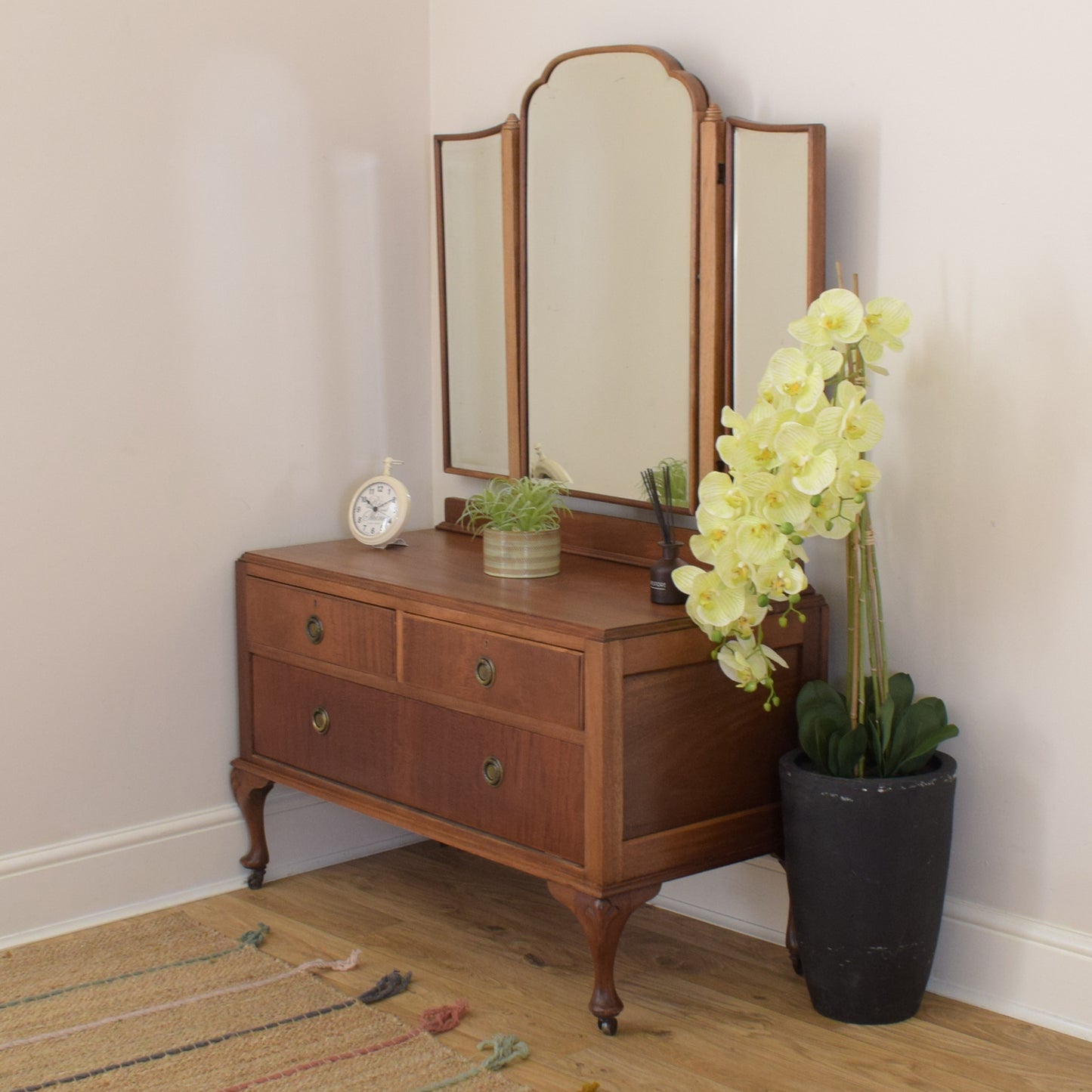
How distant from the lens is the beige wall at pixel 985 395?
2115 millimetres

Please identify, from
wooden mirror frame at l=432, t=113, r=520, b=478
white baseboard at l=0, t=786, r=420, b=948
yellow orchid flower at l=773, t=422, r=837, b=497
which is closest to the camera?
yellow orchid flower at l=773, t=422, r=837, b=497

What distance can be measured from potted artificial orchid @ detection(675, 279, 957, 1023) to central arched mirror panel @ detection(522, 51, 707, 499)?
1.18 feet

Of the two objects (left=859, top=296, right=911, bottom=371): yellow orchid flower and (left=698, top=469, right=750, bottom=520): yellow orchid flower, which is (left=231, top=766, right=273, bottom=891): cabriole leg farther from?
(left=859, top=296, right=911, bottom=371): yellow orchid flower

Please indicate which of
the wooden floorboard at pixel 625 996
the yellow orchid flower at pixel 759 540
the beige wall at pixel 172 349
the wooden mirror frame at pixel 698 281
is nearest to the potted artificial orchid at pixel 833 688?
the yellow orchid flower at pixel 759 540

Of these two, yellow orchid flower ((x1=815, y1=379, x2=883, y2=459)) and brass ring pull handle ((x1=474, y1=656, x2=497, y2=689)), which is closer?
yellow orchid flower ((x1=815, y1=379, x2=883, y2=459))

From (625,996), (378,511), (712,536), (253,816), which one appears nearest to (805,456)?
(712,536)

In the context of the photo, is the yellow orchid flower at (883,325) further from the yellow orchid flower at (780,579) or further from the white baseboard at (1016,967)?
the white baseboard at (1016,967)

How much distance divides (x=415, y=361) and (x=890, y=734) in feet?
4.51

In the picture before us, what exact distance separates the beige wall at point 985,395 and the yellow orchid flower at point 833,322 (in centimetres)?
29

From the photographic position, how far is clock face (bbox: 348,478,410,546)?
9.16 ft

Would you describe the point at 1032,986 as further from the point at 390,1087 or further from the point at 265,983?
the point at 265,983

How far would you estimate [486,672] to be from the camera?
2.27 meters

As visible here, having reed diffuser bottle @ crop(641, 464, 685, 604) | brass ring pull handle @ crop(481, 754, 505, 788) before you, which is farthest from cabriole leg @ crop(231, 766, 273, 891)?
reed diffuser bottle @ crop(641, 464, 685, 604)

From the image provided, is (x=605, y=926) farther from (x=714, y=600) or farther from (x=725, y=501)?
(x=725, y=501)
